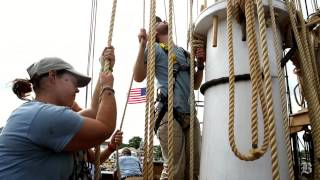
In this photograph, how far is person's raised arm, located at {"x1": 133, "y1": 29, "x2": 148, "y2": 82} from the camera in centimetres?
241

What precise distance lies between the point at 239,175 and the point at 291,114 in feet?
6.23

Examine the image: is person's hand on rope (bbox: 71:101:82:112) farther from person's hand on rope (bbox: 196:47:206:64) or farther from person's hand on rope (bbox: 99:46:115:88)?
person's hand on rope (bbox: 196:47:206:64)

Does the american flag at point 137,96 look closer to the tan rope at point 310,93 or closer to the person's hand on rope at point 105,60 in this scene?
the tan rope at point 310,93

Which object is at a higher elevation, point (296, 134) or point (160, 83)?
point (160, 83)

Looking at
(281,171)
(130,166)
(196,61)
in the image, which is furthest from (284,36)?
(130,166)

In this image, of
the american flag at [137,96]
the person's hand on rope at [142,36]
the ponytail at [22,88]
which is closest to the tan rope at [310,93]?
the person's hand on rope at [142,36]

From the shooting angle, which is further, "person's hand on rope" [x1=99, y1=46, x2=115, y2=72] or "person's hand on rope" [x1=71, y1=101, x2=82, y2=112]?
"person's hand on rope" [x1=71, y1=101, x2=82, y2=112]

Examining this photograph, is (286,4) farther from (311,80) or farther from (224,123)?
(224,123)

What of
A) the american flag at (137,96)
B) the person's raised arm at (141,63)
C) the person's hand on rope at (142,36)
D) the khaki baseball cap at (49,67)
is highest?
the american flag at (137,96)

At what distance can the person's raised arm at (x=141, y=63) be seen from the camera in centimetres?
241

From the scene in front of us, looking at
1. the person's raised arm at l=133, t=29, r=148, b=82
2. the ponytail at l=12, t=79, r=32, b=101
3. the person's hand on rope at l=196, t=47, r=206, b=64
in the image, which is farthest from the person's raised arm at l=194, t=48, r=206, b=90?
the ponytail at l=12, t=79, r=32, b=101

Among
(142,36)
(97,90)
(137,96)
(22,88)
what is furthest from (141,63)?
(137,96)

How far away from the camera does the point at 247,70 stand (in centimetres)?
207

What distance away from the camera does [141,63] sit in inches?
104
